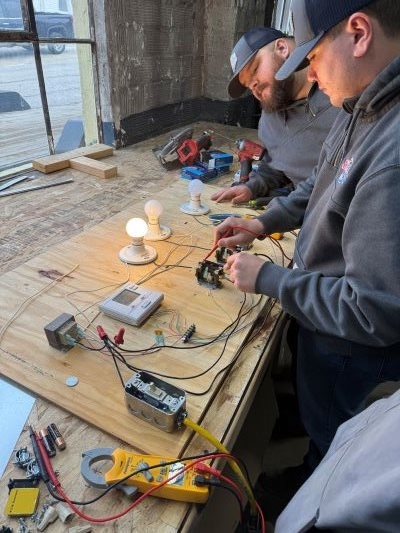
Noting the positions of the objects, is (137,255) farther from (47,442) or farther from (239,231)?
(47,442)

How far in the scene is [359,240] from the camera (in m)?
0.58

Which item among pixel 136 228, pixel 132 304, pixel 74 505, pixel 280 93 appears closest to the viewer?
pixel 74 505

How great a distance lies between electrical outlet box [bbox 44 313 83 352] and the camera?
27.2 inches

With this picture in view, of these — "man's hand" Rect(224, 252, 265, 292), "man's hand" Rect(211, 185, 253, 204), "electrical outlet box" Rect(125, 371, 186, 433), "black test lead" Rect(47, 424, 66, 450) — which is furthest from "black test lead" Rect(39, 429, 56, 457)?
"man's hand" Rect(211, 185, 253, 204)

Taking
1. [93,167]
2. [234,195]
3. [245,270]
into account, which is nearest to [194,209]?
[234,195]

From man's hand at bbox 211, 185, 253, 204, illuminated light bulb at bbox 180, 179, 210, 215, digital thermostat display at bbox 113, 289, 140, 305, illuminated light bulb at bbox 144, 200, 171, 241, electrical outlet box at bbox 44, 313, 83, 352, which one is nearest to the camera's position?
electrical outlet box at bbox 44, 313, 83, 352

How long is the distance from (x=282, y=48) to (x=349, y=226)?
1.16 m

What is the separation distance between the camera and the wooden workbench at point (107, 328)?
55 centimetres

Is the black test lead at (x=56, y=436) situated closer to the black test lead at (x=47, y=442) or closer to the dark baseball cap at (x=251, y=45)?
the black test lead at (x=47, y=442)

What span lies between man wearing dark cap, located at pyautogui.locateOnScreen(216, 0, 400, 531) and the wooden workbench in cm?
15

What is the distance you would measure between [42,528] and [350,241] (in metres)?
0.61

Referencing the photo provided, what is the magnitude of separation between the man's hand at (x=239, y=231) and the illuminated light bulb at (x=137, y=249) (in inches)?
7.9

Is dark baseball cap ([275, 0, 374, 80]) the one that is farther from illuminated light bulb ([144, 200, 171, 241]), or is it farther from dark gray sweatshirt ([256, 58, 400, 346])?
illuminated light bulb ([144, 200, 171, 241])

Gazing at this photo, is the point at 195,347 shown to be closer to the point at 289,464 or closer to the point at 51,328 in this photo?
the point at 51,328
